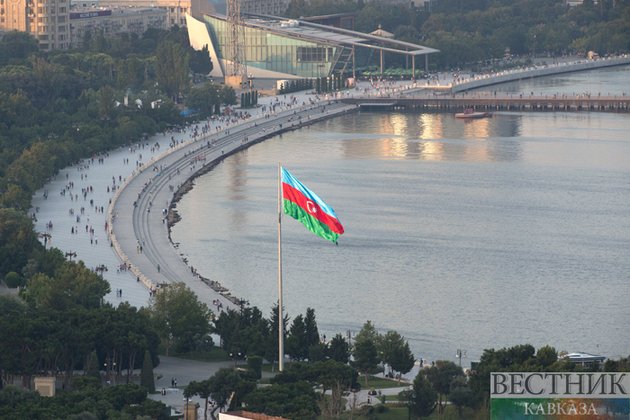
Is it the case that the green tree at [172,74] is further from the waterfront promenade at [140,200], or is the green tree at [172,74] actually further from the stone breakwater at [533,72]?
the stone breakwater at [533,72]

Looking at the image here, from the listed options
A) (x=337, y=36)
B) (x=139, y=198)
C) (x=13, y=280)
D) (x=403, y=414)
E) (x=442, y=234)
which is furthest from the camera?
(x=337, y=36)

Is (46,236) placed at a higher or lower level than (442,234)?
higher

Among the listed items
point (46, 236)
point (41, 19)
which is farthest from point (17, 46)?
point (46, 236)

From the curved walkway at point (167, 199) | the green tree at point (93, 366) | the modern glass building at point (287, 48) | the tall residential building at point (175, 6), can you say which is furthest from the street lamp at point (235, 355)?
the tall residential building at point (175, 6)

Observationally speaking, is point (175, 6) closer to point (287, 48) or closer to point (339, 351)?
point (287, 48)

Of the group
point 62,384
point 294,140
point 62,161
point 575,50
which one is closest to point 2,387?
point 62,384

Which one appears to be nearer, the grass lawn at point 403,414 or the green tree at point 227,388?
the green tree at point 227,388

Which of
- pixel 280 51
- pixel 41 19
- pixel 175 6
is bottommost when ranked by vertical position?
pixel 280 51

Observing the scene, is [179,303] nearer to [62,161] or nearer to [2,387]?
[2,387]
